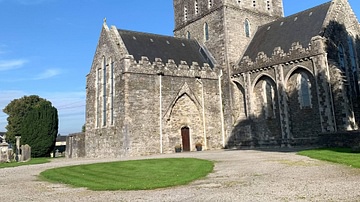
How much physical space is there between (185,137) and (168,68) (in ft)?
20.6

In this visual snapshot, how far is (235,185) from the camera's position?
29.1 ft

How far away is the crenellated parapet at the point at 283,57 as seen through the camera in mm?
23281

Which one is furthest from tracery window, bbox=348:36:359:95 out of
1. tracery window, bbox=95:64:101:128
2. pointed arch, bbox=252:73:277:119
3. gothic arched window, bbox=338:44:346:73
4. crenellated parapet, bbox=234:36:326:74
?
tracery window, bbox=95:64:101:128

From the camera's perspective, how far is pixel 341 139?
17906mm

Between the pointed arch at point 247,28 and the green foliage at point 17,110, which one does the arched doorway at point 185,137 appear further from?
the green foliage at point 17,110

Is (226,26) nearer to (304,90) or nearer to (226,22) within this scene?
(226,22)

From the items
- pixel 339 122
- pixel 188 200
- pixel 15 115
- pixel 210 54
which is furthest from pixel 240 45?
pixel 15 115

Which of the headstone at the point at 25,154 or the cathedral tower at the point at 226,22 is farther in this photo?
the cathedral tower at the point at 226,22

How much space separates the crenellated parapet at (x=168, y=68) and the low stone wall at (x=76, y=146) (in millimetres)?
10379

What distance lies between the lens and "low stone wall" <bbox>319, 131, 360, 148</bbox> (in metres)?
16.9

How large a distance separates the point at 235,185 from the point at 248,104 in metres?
19.6

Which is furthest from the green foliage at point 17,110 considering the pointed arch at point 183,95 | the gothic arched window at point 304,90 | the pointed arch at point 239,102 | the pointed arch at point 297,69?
the gothic arched window at point 304,90

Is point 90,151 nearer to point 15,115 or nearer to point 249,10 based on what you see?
point 249,10

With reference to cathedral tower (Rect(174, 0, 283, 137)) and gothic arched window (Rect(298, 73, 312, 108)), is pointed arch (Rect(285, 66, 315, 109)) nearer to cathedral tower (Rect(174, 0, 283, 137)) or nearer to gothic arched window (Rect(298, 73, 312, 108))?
gothic arched window (Rect(298, 73, 312, 108))
